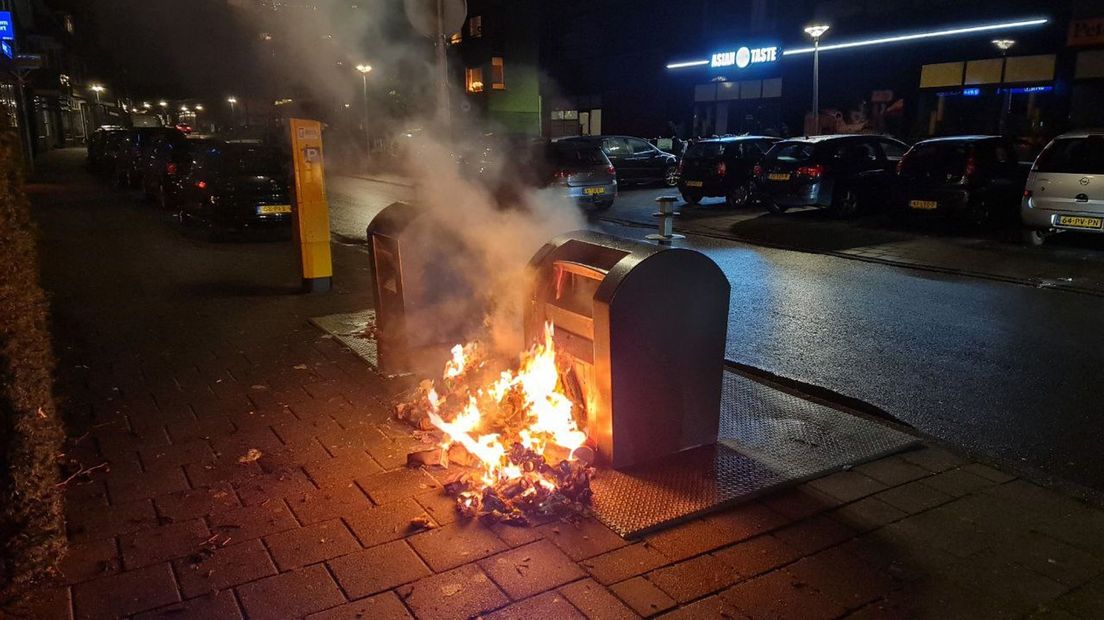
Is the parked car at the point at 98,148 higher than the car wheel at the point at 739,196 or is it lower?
higher

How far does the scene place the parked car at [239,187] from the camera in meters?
12.5

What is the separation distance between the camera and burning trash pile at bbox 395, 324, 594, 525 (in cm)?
356

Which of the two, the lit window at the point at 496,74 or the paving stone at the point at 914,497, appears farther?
the lit window at the point at 496,74

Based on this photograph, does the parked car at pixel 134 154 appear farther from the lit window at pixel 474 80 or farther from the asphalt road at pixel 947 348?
the lit window at pixel 474 80

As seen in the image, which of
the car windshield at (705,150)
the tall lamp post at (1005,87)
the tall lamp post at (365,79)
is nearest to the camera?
the tall lamp post at (365,79)

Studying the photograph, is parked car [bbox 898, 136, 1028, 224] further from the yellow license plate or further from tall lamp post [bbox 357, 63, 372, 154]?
tall lamp post [bbox 357, 63, 372, 154]

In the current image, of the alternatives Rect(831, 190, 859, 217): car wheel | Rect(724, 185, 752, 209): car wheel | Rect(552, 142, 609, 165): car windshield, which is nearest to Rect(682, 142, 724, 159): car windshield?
Rect(724, 185, 752, 209): car wheel

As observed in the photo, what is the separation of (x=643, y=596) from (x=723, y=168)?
14.6 metres

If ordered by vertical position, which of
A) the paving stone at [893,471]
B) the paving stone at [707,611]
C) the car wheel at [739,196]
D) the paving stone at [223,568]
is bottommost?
the paving stone at [707,611]

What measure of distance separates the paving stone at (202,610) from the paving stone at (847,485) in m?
2.72

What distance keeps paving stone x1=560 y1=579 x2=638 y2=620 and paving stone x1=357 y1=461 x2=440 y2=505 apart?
3.58 ft

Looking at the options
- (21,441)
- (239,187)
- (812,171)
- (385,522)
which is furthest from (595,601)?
(812,171)

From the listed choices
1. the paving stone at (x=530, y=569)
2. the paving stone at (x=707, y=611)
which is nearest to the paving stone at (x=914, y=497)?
the paving stone at (x=707, y=611)

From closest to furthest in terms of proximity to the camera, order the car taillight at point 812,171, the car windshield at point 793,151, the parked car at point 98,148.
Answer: the car taillight at point 812,171 → the car windshield at point 793,151 → the parked car at point 98,148
